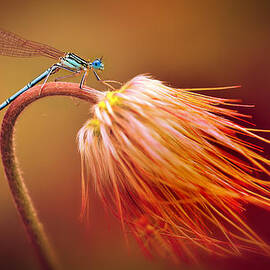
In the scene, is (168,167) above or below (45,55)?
below

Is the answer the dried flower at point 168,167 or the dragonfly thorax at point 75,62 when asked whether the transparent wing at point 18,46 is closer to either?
the dragonfly thorax at point 75,62

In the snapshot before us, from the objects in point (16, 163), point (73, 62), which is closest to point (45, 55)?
point (73, 62)

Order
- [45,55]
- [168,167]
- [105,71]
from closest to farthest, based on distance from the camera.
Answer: [168,167] < [45,55] < [105,71]

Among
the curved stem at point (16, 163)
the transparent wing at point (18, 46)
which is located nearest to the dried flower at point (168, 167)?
the curved stem at point (16, 163)

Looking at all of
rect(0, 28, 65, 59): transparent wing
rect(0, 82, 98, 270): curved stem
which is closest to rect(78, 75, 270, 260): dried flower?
rect(0, 82, 98, 270): curved stem

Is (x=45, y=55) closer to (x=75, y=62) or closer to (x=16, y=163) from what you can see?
(x=75, y=62)

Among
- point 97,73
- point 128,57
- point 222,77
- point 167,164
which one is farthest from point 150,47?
point 167,164
